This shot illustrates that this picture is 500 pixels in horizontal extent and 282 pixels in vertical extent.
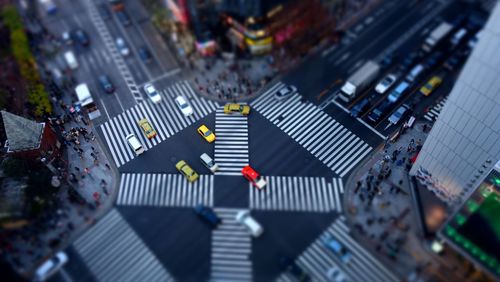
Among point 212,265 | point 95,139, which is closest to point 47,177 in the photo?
point 95,139

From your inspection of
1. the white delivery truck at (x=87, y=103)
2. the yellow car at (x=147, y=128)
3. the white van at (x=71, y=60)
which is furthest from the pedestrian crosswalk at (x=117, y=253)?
the white van at (x=71, y=60)

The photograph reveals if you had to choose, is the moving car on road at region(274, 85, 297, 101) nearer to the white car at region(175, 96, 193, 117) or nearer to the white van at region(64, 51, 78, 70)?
the white car at region(175, 96, 193, 117)

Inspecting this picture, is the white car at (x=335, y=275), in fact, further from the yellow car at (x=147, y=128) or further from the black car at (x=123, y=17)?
the black car at (x=123, y=17)

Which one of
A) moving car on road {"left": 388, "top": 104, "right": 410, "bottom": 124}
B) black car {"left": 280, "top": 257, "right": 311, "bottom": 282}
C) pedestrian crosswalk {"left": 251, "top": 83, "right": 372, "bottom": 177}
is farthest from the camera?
moving car on road {"left": 388, "top": 104, "right": 410, "bottom": 124}

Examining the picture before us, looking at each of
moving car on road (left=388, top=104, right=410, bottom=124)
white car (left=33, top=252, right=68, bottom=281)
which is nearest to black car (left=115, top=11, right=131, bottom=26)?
white car (left=33, top=252, right=68, bottom=281)

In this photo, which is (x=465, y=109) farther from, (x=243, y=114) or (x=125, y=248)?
(x=125, y=248)
